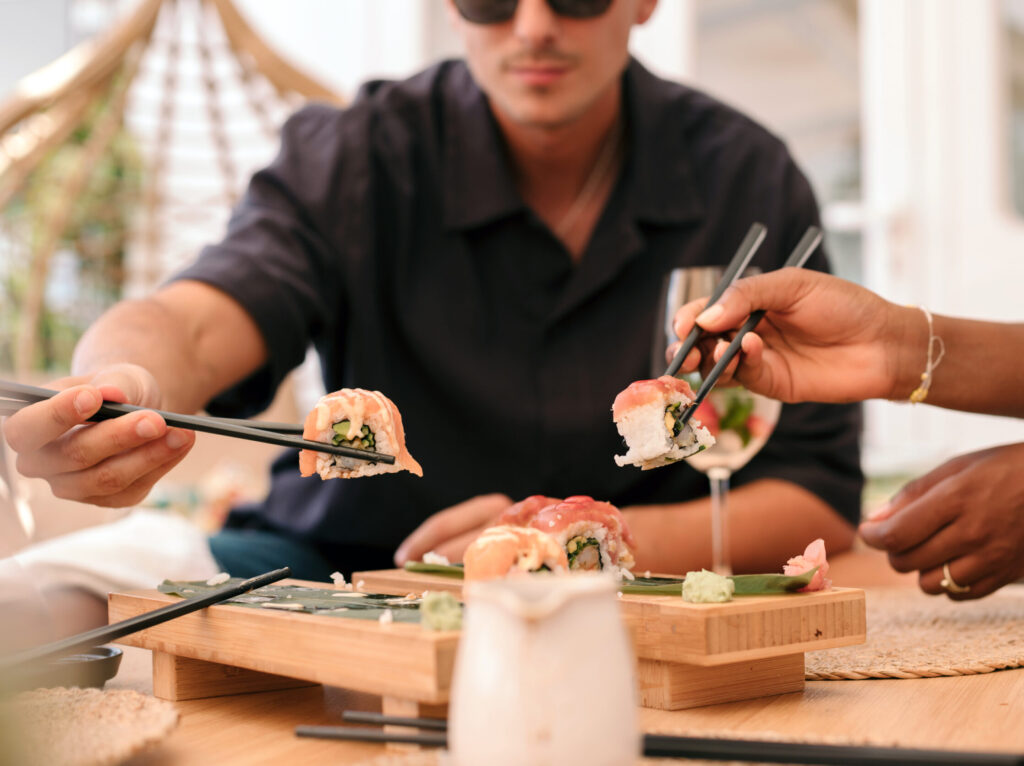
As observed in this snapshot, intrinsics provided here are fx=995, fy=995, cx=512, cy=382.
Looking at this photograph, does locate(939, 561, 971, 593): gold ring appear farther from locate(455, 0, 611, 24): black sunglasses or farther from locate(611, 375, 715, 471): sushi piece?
locate(455, 0, 611, 24): black sunglasses

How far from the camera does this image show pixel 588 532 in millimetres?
892

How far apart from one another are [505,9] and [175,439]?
A: 0.97 meters

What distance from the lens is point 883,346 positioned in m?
1.21

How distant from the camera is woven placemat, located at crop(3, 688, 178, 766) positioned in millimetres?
591

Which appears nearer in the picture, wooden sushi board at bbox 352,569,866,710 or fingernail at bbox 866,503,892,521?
wooden sushi board at bbox 352,569,866,710

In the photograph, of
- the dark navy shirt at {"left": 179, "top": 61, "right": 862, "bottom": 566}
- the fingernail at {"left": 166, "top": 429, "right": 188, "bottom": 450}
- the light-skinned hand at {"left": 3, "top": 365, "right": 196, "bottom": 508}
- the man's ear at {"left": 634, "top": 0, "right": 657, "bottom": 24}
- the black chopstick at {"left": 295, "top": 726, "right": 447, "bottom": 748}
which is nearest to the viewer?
the black chopstick at {"left": 295, "top": 726, "right": 447, "bottom": 748}

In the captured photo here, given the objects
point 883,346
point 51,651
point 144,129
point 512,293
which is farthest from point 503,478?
point 144,129

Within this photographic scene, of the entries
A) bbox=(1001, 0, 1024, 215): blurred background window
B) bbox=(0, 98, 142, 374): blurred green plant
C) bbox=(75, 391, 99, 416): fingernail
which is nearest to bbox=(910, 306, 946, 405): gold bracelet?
bbox=(75, 391, 99, 416): fingernail

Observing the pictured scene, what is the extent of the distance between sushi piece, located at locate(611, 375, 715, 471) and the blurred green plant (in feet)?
9.65

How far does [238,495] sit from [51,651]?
285 cm

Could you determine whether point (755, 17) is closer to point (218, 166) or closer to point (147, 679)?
point (218, 166)

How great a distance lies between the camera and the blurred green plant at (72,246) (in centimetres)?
368

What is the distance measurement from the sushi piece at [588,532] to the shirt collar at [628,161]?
112cm

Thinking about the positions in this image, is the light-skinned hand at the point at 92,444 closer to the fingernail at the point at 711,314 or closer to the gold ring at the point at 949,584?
the fingernail at the point at 711,314
